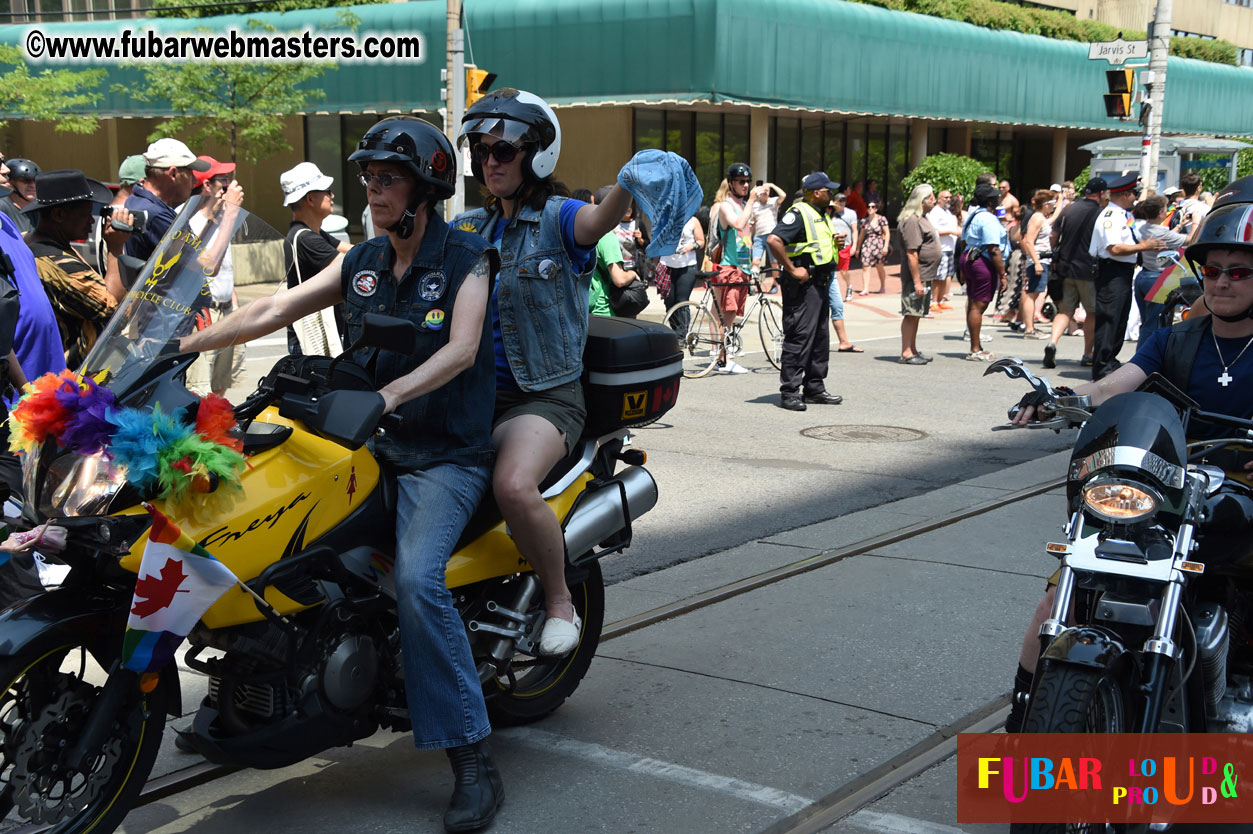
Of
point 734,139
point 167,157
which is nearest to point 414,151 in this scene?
point 167,157

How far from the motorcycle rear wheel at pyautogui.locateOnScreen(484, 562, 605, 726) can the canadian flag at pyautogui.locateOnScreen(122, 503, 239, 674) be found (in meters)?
1.40

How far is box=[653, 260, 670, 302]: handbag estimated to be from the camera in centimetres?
1310

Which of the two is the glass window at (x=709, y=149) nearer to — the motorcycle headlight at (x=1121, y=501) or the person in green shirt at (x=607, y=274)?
the person in green shirt at (x=607, y=274)

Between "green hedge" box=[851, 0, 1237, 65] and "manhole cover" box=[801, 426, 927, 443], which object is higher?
"green hedge" box=[851, 0, 1237, 65]

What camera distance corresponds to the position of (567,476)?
4195 millimetres

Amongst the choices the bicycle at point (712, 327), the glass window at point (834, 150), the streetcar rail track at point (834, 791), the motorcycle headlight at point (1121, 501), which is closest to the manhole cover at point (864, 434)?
the bicycle at point (712, 327)

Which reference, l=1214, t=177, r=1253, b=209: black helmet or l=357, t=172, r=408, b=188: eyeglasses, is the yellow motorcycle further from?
l=1214, t=177, r=1253, b=209: black helmet

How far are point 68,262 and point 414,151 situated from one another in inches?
95.8

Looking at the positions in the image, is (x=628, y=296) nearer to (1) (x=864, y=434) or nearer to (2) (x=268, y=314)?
(1) (x=864, y=434)

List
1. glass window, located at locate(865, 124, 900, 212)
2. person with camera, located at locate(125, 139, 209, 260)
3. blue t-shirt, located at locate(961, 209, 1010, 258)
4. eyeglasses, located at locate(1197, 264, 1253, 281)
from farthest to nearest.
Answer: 1. glass window, located at locate(865, 124, 900, 212)
2. blue t-shirt, located at locate(961, 209, 1010, 258)
3. person with camera, located at locate(125, 139, 209, 260)
4. eyeglasses, located at locate(1197, 264, 1253, 281)

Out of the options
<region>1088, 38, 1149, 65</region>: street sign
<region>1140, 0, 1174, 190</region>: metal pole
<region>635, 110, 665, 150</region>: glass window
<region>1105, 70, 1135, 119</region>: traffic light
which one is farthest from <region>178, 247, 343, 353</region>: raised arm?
<region>635, 110, 665, 150</region>: glass window

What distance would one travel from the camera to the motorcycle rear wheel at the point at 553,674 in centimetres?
438

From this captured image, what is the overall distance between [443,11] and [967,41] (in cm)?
1159

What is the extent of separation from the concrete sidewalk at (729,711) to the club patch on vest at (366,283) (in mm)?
1512
